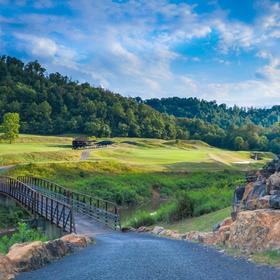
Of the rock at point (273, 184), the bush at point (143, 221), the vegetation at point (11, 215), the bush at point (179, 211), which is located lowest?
the vegetation at point (11, 215)

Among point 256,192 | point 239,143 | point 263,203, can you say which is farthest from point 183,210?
point 239,143

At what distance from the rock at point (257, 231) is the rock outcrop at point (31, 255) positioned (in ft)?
17.1

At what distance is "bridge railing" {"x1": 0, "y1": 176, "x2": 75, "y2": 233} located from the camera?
2386 cm

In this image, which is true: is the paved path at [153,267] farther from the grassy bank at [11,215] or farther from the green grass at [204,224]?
the grassy bank at [11,215]

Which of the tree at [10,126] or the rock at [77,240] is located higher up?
the tree at [10,126]

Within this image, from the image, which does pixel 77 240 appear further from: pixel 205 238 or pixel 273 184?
pixel 273 184

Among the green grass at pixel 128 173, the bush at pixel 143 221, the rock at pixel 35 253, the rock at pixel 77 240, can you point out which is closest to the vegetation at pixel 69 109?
the green grass at pixel 128 173

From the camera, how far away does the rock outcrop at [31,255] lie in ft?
35.3

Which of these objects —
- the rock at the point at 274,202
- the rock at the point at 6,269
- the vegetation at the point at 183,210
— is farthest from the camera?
the vegetation at the point at 183,210

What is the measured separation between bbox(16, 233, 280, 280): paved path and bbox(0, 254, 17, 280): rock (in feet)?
0.77

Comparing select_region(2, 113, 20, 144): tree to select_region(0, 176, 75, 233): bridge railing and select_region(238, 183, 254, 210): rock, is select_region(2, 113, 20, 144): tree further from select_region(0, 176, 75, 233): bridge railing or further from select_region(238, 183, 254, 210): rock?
select_region(238, 183, 254, 210): rock

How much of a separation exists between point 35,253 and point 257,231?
613 centimetres

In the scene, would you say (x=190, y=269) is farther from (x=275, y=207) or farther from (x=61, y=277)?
(x=275, y=207)

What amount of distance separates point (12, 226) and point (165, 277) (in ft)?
85.8
